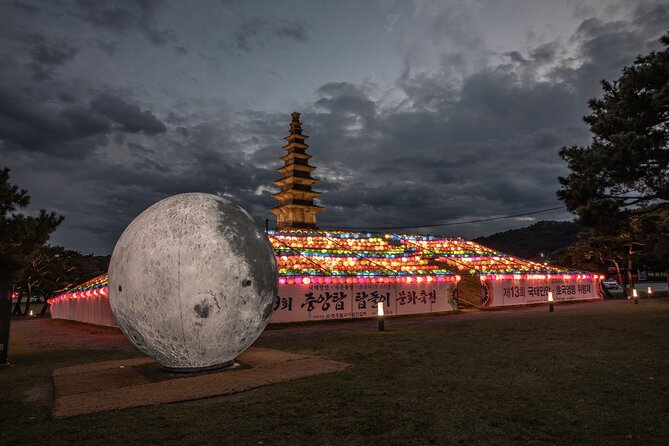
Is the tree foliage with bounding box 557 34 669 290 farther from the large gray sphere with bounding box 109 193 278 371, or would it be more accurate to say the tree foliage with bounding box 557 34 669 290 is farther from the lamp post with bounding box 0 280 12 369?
the lamp post with bounding box 0 280 12 369

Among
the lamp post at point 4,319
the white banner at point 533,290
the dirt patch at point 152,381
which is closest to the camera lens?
the dirt patch at point 152,381

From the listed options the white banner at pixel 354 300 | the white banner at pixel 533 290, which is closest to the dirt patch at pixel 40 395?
the white banner at pixel 354 300

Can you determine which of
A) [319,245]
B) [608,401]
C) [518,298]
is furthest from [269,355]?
[518,298]

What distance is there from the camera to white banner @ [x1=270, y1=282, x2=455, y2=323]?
20.1m

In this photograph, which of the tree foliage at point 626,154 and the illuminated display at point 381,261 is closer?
A: the tree foliage at point 626,154

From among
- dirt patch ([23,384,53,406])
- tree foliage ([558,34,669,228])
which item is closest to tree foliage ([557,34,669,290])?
tree foliage ([558,34,669,228])

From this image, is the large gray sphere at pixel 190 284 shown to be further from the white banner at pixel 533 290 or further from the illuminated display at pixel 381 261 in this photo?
the white banner at pixel 533 290

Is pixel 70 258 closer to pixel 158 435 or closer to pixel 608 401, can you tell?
pixel 158 435

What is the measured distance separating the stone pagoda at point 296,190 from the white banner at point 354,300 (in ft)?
66.3

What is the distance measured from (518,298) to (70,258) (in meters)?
47.0

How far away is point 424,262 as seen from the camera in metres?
28.9

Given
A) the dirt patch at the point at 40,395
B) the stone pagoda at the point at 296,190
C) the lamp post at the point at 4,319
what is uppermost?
the stone pagoda at the point at 296,190

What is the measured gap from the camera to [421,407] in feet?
19.1

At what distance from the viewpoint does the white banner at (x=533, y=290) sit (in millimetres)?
27672
